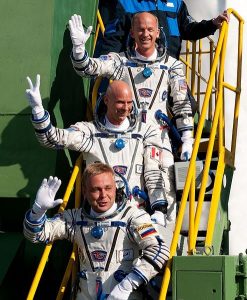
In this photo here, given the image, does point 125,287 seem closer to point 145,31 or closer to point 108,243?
point 108,243

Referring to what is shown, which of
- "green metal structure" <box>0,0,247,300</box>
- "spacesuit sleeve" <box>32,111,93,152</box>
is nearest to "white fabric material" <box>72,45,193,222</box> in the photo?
"green metal structure" <box>0,0,247,300</box>

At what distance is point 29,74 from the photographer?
20.9 ft

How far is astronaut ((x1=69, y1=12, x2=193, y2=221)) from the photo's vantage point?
6.16m

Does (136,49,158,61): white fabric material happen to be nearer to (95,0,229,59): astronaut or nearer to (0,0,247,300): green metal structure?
(0,0,247,300): green metal structure

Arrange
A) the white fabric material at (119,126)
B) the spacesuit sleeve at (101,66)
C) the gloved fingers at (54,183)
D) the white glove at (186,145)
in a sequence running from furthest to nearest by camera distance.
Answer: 1. the spacesuit sleeve at (101,66)
2. the white glove at (186,145)
3. the white fabric material at (119,126)
4. the gloved fingers at (54,183)

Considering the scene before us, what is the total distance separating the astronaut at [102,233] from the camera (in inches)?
202

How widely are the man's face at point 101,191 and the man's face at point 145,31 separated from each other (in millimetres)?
1440

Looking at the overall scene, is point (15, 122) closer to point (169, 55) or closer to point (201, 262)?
point (169, 55)

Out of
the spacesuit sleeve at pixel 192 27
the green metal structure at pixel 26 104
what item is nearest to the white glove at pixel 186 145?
the green metal structure at pixel 26 104

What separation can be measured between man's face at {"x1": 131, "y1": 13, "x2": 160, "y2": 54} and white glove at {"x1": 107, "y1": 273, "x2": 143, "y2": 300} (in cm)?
191

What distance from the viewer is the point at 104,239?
5242mm

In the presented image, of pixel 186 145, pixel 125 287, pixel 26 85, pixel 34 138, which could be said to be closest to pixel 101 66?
pixel 26 85

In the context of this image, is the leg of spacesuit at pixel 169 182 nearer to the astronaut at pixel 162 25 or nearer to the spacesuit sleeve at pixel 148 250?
the spacesuit sleeve at pixel 148 250

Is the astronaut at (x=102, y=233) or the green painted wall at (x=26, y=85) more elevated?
the green painted wall at (x=26, y=85)
